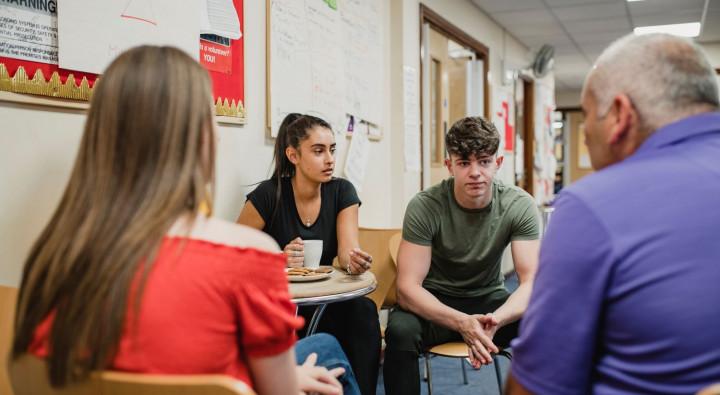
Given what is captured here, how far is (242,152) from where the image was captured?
8.20 ft

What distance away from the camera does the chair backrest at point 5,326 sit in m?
1.33

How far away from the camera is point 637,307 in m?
0.91

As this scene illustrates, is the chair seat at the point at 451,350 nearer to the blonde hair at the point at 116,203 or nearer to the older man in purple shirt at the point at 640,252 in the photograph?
the older man in purple shirt at the point at 640,252

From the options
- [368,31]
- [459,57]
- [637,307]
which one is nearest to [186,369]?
[637,307]

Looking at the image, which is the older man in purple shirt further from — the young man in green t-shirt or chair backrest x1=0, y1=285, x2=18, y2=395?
the young man in green t-shirt

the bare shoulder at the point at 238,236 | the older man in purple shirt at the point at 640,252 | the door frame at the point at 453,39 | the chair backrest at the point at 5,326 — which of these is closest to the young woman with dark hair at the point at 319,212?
the chair backrest at the point at 5,326

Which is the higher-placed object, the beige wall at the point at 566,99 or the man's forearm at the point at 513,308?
the beige wall at the point at 566,99

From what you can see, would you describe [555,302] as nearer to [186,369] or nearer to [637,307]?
[637,307]

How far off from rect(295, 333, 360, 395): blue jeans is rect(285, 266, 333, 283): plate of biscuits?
0.40 m

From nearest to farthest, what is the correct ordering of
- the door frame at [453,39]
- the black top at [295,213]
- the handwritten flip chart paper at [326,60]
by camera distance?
the black top at [295,213] < the handwritten flip chart paper at [326,60] < the door frame at [453,39]

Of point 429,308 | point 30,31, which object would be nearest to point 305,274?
point 429,308

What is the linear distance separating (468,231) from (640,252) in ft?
4.75

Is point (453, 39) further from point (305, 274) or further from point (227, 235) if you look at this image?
point (227, 235)

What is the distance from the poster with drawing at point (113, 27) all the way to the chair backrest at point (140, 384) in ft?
3.45
